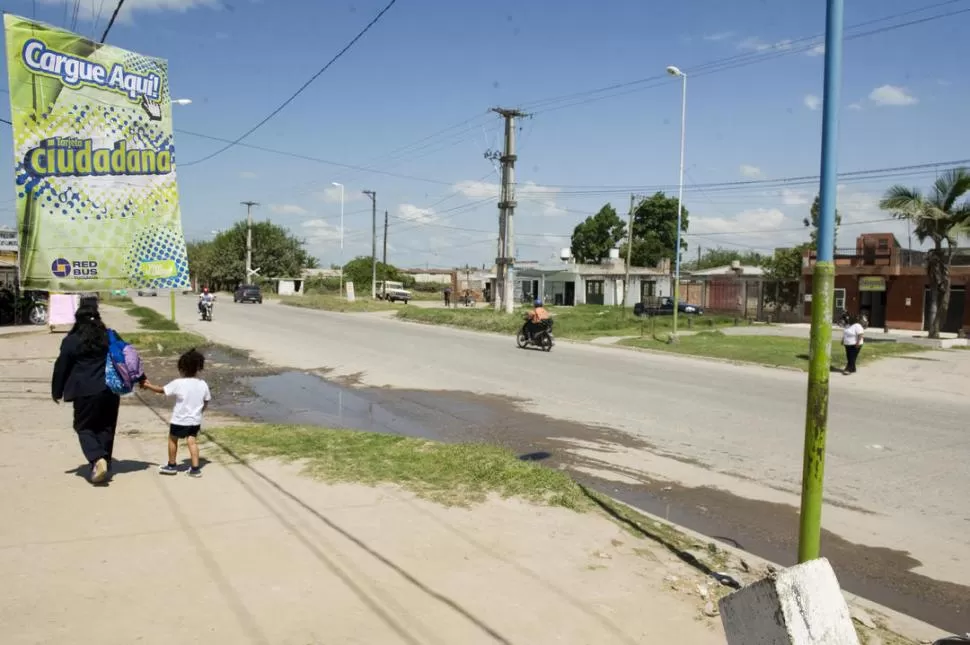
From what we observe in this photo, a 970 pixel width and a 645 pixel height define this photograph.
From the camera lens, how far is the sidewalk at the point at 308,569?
4.14 m

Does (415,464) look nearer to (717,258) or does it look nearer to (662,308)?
(662,308)

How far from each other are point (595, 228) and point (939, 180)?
6488cm

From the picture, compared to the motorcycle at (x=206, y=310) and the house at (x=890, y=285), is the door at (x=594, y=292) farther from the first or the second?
the motorcycle at (x=206, y=310)

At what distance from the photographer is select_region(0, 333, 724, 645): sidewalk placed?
13.6 feet

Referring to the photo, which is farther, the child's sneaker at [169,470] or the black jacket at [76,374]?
the child's sneaker at [169,470]

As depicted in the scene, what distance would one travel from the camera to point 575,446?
9938 mm

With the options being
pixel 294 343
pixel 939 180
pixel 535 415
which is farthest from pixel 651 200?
pixel 535 415

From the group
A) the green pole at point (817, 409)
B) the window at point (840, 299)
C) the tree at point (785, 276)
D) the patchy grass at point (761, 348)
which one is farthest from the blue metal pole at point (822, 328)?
the tree at point (785, 276)

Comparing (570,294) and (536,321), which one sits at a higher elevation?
(570,294)

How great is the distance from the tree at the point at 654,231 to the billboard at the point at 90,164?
77822 millimetres

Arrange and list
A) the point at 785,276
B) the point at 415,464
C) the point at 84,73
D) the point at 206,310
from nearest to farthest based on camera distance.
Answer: the point at 415,464, the point at 84,73, the point at 206,310, the point at 785,276

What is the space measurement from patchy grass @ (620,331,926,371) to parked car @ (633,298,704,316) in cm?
1430

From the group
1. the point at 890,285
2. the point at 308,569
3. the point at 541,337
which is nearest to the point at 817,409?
the point at 308,569

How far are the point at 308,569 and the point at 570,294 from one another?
180 feet
